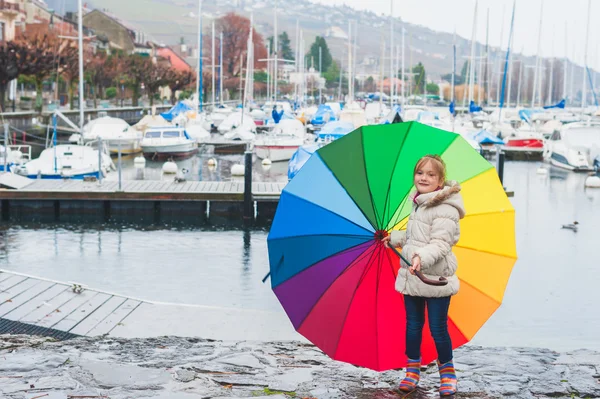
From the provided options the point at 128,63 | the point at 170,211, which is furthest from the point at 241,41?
the point at 170,211

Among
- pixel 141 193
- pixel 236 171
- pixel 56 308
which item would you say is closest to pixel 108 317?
pixel 56 308

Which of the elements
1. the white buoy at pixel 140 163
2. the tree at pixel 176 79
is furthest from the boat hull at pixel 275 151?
the tree at pixel 176 79

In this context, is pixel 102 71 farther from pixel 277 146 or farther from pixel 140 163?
pixel 140 163

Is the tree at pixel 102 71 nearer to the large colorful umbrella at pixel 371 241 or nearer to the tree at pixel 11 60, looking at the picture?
the tree at pixel 11 60

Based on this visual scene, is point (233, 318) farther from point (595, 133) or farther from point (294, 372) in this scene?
point (595, 133)

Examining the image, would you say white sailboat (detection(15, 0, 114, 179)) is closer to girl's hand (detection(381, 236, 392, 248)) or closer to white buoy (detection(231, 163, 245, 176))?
white buoy (detection(231, 163, 245, 176))

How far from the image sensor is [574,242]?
2633 cm

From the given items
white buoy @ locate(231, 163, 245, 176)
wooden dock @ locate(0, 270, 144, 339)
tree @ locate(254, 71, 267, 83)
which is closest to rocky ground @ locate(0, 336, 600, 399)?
wooden dock @ locate(0, 270, 144, 339)

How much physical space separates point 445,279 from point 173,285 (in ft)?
42.2

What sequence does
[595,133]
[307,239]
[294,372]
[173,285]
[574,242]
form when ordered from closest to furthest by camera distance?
[307,239], [294,372], [173,285], [574,242], [595,133]

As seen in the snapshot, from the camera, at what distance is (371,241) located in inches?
288

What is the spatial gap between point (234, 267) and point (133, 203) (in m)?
7.82

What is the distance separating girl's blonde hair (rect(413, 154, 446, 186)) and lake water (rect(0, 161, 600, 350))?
6.34 m

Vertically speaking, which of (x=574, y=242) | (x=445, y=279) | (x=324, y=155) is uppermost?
(x=324, y=155)
